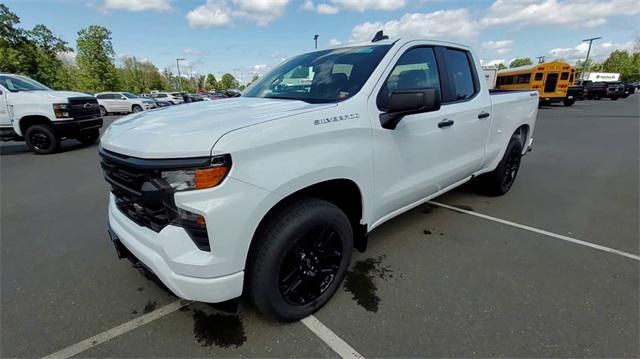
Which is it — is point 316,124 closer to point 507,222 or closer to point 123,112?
point 507,222

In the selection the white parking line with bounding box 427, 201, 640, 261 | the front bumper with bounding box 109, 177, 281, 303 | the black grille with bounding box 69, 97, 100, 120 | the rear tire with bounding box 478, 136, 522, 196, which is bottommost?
the white parking line with bounding box 427, 201, 640, 261

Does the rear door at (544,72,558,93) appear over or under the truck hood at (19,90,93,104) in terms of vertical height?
under

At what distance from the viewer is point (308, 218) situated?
200 centimetres

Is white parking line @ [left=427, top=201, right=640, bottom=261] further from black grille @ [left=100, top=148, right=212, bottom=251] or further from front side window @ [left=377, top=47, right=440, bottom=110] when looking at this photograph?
black grille @ [left=100, top=148, right=212, bottom=251]

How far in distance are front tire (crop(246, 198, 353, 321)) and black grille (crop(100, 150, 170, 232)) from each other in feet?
1.85

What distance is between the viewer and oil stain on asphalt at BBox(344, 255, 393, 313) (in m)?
2.44

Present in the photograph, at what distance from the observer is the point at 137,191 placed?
1.80m

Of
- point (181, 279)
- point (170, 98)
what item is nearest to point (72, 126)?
point (181, 279)

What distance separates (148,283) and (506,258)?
126 inches

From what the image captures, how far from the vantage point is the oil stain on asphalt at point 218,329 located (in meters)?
2.07

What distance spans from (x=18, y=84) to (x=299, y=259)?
967cm

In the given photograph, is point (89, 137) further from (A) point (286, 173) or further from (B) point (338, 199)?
(A) point (286, 173)

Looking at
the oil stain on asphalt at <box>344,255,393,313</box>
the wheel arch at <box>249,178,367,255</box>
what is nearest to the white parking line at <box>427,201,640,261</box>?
the oil stain on asphalt at <box>344,255,393,313</box>

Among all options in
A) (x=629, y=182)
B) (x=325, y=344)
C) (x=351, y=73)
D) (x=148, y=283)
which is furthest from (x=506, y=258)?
(x=629, y=182)
